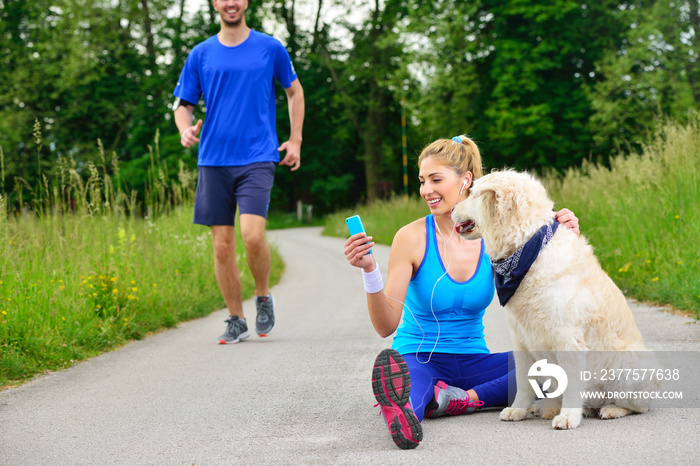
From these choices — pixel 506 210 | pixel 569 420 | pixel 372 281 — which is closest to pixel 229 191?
pixel 372 281

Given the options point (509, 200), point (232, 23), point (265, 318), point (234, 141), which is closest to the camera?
point (509, 200)

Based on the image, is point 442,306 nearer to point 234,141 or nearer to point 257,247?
point 257,247

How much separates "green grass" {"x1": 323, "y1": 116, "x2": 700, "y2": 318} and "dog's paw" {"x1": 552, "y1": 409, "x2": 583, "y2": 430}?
3.49m

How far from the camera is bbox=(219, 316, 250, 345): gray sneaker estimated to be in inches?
247

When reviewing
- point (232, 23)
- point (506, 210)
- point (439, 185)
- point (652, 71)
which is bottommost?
point (506, 210)

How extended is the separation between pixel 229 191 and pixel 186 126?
0.72 meters

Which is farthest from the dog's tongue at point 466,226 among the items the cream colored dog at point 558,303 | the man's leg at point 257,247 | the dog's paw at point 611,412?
the man's leg at point 257,247

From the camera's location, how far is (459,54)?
29781 mm

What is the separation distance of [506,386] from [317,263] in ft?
38.8

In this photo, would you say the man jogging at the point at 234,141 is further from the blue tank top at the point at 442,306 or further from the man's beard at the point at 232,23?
the blue tank top at the point at 442,306

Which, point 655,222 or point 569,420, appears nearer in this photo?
point 569,420

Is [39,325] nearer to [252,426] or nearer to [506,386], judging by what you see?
[252,426]

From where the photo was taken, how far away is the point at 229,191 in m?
6.21

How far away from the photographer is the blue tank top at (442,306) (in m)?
3.81
